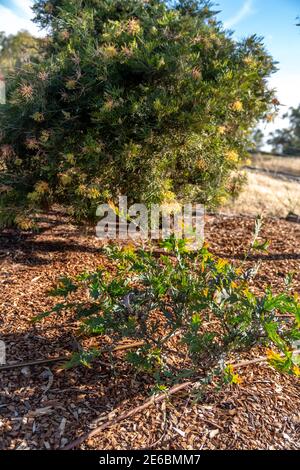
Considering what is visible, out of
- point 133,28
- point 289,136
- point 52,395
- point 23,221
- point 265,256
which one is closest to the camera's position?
point 52,395

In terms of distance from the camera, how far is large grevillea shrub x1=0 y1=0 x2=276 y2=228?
3.64 metres

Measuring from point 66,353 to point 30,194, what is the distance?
1522 mm

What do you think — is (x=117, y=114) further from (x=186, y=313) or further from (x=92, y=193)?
(x=186, y=313)

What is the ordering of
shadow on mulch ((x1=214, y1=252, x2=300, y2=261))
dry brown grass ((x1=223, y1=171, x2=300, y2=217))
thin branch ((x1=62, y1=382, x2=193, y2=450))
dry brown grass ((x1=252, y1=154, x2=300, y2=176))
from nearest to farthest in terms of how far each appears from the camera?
thin branch ((x1=62, y1=382, x2=193, y2=450)), shadow on mulch ((x1=214, y1=252, x2=300, y2=261)), dry brown grass ((x1=223, y1=171, x2=300, y2=217)), dry brown grass ((x1=252, y1=154, x2=300, y2=176))

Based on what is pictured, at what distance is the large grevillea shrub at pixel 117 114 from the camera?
364 centimetres

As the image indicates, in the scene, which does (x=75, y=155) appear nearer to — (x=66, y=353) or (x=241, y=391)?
(x=66, y=353)

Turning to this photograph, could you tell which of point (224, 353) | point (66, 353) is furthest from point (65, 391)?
point (224, 353)

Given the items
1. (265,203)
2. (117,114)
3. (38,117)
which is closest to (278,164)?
(265,203)

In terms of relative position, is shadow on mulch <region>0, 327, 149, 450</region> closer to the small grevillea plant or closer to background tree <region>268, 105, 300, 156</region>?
the small grevillea plant

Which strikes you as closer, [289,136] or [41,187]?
[41,187]

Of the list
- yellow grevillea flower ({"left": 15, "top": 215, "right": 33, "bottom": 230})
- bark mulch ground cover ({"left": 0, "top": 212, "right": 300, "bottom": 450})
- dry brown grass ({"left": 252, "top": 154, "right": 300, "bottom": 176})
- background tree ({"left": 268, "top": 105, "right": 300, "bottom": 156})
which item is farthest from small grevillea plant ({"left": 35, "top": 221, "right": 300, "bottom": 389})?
background tree ({"left": 268, "top": 105, "right": 300, "bottom": 156})

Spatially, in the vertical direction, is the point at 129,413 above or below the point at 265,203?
below

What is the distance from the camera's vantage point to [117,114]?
3.60 m

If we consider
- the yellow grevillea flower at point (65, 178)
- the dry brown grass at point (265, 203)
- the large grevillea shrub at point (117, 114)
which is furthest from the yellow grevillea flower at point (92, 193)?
the dry brown grass at point (265, 203)
